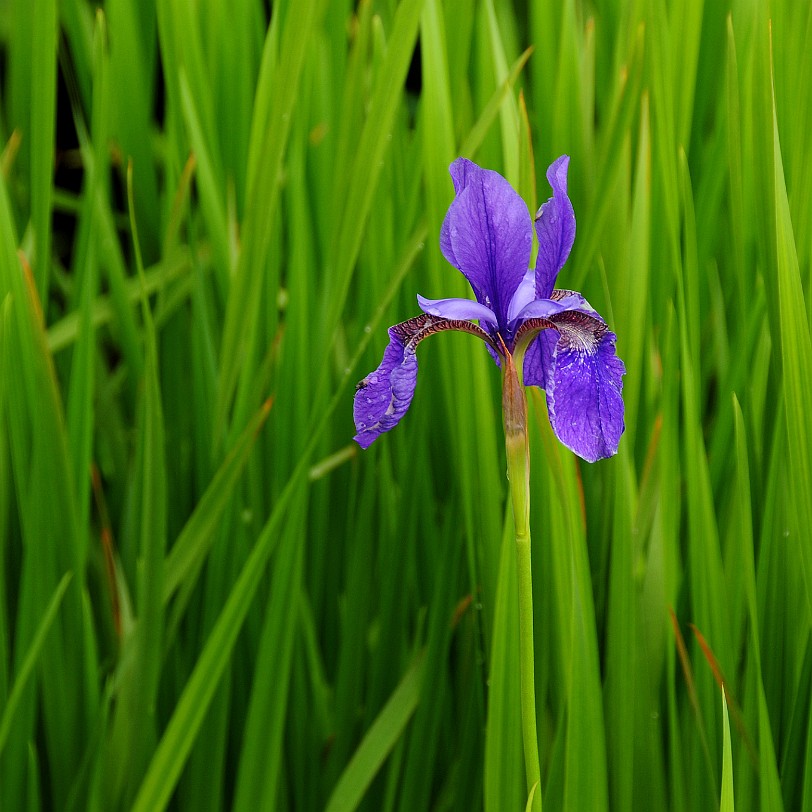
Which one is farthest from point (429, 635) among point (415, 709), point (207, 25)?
point (207, 25)

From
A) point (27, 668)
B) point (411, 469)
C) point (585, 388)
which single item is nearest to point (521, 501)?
point (585, 388)

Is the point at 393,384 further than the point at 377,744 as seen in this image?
No

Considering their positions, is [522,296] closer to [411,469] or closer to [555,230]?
[555,230]

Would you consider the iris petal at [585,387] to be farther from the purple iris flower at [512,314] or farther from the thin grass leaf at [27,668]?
the thin grass leaf at [27,668]

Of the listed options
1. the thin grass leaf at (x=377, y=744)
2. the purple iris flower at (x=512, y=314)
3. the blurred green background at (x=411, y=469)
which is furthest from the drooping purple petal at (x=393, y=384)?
the thin grass leaf at (x=377, y=744)

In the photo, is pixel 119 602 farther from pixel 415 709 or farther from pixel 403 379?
pixel 403 379

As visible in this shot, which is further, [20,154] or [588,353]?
[20,154]
